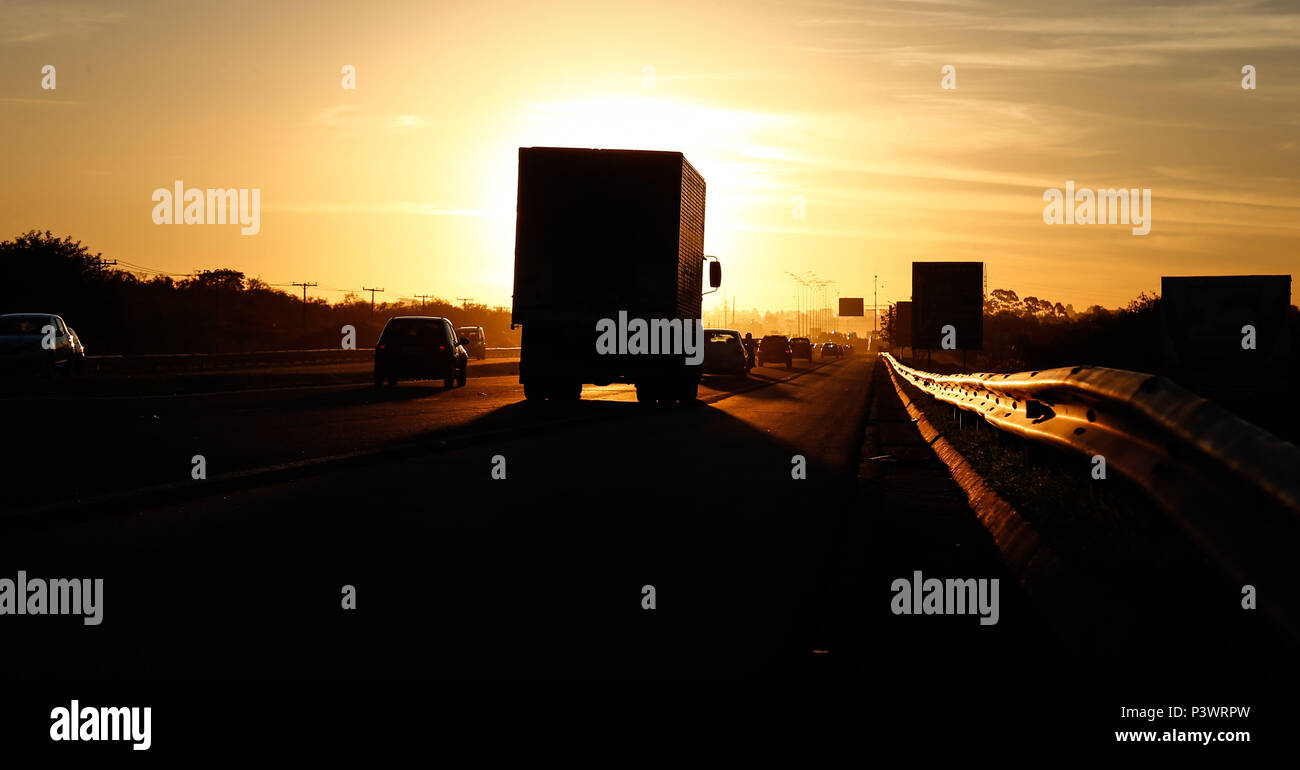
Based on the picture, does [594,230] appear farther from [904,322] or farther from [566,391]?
[904,322]

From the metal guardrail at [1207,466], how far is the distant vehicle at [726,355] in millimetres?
41554

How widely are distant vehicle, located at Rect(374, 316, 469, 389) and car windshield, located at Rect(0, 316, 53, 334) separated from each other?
9.47m

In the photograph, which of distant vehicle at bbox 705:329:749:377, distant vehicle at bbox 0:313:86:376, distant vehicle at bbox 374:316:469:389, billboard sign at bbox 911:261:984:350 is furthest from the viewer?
distant vehicle at bbox 705:329:749:377

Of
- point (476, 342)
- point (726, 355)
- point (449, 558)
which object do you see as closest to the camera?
point (449, 558)

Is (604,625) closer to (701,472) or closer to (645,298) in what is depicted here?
(701,472)

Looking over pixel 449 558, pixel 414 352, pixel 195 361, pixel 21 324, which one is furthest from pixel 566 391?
pixel 195 361

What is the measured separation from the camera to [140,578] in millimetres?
6570

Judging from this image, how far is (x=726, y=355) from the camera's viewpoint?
48750 millimetres

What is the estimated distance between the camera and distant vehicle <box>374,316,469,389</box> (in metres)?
32.1

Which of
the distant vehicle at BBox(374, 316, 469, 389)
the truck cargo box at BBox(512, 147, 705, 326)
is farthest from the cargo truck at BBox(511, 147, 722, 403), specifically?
the distant vehicle at BBox(374, 316, 469, 389)

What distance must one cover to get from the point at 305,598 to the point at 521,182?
19.0 m

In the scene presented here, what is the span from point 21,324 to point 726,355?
24.3 meters

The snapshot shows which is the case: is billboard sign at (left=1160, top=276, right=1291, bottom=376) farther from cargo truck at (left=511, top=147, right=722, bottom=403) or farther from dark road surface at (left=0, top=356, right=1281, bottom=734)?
cargo truck at (left=511, top=147, right=722, bottom=403)

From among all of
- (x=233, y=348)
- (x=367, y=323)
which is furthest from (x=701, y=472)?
(x=367, y=323)
